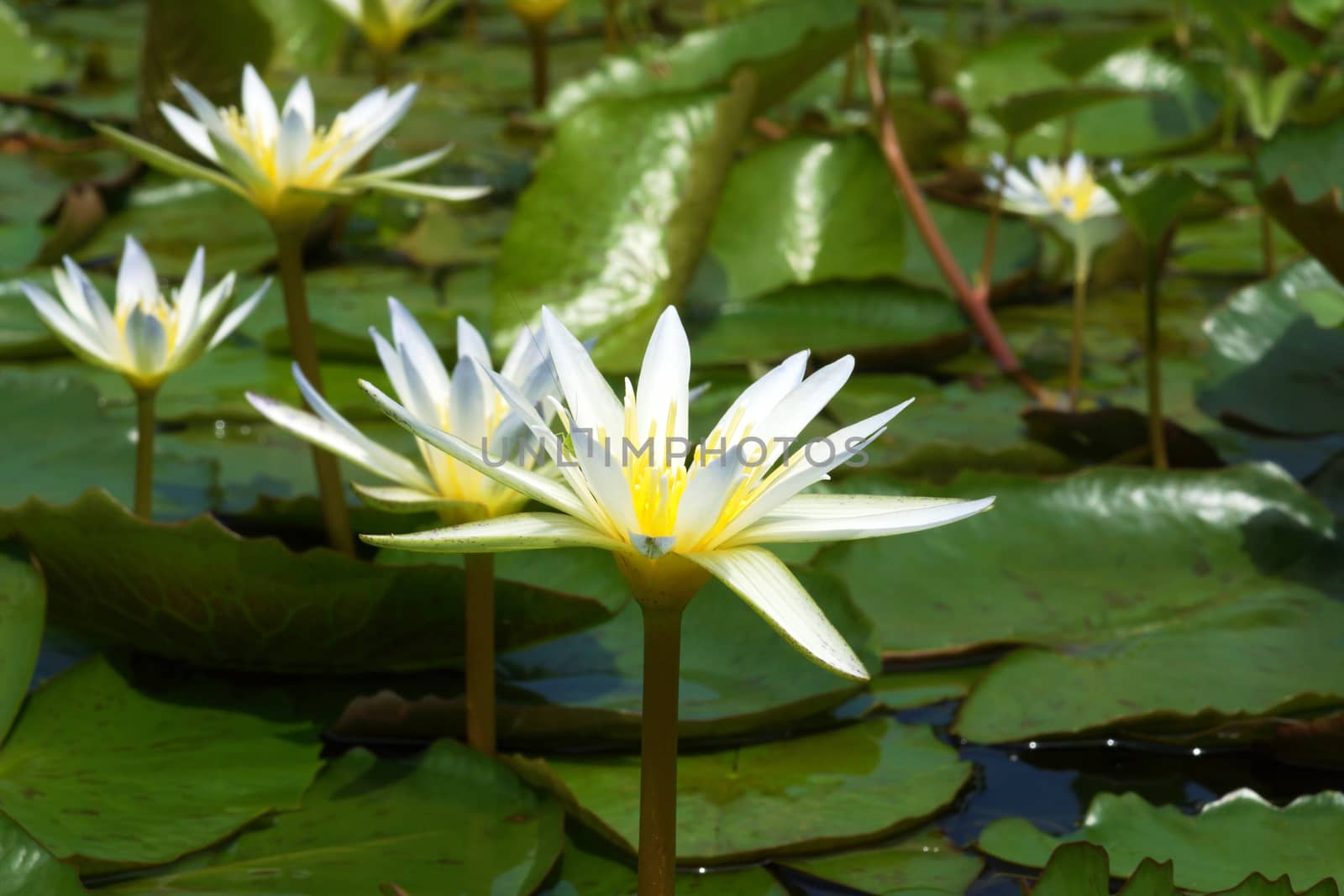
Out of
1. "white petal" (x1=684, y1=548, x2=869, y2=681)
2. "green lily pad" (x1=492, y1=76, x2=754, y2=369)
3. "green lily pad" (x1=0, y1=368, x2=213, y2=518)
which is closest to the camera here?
"white petal" (x1=684, y1=548, x2=869, y2=681)

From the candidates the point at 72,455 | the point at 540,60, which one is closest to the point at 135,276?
the point at 72,455

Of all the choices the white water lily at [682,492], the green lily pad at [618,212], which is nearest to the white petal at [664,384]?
the white water lily at [682,492]

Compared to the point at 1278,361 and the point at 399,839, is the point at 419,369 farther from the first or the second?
the point at 1278,361

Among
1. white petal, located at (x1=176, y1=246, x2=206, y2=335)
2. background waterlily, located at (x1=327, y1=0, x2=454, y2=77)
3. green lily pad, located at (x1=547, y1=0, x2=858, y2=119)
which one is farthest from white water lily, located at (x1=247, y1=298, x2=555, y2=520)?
green lily pad, located at (x1=547, y1=0, x2=858, y2=119)

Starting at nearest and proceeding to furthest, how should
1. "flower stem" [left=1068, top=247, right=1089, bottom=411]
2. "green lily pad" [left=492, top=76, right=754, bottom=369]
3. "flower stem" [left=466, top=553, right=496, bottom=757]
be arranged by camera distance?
"flower stem" [left=466, top=553, right=496, bottom=757] → "flower stem" [left=1068, top=247, right=1089, bottom=411] → "green lily pad" [left=492, top=76, right=754, bottom=369]

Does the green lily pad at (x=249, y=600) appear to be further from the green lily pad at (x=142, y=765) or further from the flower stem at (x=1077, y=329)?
the flower stem at (x=1077, y=329)

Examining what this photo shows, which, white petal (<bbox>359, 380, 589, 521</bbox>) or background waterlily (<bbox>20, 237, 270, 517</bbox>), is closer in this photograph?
white petal (<bbox>359, 380, 589, 521</bbox>)

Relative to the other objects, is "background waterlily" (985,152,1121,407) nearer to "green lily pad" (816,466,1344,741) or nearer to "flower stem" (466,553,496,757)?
"green lily pad" (816,466,1344,741)


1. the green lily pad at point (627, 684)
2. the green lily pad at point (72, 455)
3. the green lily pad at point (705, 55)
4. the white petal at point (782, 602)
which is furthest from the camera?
the green lily pad at point (705, 55)
